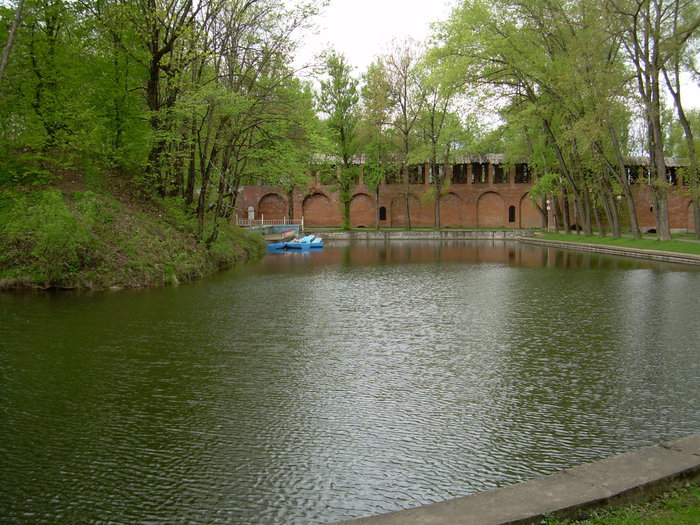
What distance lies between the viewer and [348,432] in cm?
514

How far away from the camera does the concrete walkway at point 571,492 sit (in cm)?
314

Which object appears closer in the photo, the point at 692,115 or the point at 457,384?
the point at 457,384

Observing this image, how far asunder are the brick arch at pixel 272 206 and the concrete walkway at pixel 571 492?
179 ft

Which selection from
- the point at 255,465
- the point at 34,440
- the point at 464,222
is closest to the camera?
the point at 255,465

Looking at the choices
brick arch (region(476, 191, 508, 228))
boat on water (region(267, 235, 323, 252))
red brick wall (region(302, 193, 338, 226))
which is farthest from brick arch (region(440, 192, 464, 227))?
boat on water (region(267, 235, 323, 252))

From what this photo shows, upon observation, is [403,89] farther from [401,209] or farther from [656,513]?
[656,513]

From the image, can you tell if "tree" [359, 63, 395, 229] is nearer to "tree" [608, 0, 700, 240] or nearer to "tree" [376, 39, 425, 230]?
"tree" [376, 39, 425, 230]

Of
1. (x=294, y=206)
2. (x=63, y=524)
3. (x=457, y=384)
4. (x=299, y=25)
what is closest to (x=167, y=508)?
(x=63, y=524)

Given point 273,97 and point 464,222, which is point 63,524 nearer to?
point 273,97

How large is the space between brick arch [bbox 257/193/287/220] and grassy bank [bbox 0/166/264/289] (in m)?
36.5

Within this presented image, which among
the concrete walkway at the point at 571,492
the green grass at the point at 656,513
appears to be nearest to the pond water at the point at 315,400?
the concrete walkway at the point at 571,492

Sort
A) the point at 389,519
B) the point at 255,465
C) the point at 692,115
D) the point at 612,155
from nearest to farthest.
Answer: the point at 389,519 → the point at 255,465 → the point at 612,155 → the point at 692,115

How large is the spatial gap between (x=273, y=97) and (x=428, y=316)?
13.7 m

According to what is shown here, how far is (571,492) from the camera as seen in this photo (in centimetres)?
341
